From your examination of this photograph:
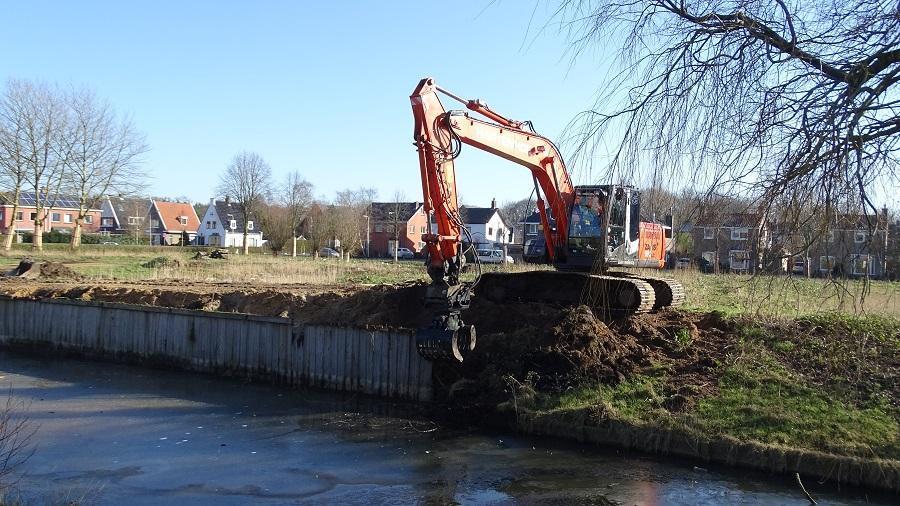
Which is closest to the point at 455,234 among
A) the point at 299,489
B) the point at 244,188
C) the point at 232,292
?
the point at 299,489

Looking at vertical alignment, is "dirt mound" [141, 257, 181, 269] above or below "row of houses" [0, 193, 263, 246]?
below

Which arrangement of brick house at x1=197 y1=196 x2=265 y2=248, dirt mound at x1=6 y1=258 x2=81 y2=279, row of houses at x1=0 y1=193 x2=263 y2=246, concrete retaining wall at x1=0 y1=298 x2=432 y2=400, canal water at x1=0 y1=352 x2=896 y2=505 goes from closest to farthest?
canal water at x1=0 y1=352 x2=896 y2=505, concrete retaining wall at x1=0 y1=298 x2=432 y2=400, dirt mound at x1=6 y1=258 x2=81 y2=279, row of houses at x1=0 y1=193 x2=263 y2=246, brick house at x1=197 y1=196 x2=265 y2=248

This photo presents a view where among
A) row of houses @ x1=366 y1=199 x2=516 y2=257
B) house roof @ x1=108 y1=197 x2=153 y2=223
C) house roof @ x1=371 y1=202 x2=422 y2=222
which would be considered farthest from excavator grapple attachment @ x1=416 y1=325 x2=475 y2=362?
house roof @ x1=108 y1=197 x2=153 y2=223

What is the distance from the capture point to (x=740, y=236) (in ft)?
17.4

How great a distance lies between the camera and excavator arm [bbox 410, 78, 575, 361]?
10.6 meters

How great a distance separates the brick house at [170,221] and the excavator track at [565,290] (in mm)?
72086

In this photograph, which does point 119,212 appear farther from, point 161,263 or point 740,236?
point 740,236

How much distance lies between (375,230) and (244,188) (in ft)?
49.0

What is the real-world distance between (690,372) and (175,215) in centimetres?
8312

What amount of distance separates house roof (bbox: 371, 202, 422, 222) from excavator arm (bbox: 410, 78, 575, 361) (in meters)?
57.2

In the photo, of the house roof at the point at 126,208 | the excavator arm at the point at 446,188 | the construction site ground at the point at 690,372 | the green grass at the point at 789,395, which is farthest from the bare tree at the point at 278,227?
the green grass at the point at 789,395

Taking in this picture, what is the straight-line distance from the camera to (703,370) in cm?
1246

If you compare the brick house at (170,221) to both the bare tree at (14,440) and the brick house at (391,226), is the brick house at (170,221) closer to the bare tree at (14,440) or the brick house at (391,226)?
the brick house at (391,226)

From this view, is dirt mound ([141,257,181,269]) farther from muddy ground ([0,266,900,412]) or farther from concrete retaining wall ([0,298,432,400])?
muddy ground ([0,266,900,412])
